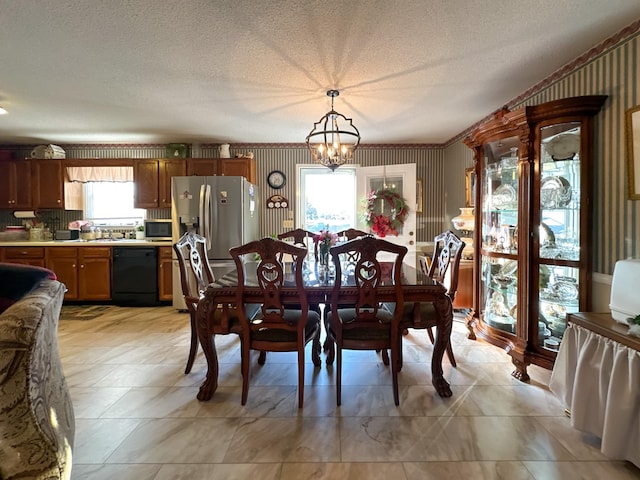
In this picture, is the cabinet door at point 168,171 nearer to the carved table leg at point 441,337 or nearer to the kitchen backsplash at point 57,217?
the kitchen backsplash at point 57,217

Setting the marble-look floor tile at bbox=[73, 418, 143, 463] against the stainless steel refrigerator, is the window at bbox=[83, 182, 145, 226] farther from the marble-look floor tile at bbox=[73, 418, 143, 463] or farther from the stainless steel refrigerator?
the marble-look floor tile at bbox=[73, 418, 143, 463]

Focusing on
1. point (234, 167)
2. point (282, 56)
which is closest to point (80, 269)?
point (234, 167)

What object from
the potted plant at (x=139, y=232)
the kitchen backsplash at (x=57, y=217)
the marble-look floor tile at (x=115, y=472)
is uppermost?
the kitchen backsplash at (x=57, y=217)

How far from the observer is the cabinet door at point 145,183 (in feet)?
15.8

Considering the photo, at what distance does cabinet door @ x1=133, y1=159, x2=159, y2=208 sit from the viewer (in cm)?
482

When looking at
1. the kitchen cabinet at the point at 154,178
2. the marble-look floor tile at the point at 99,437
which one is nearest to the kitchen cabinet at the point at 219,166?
the kitchen cabinet at the point at 154,178

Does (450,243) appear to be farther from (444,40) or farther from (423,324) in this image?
(444,40)

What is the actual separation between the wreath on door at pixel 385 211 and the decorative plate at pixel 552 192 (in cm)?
209

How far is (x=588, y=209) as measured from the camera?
229 cm

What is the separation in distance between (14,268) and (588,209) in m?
3.22

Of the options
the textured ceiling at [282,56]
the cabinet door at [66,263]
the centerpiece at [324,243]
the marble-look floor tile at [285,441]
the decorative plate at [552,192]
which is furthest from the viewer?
the cabinet door at [66,263]

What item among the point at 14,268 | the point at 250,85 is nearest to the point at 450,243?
the point at 250,85

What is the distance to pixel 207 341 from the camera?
2.18m

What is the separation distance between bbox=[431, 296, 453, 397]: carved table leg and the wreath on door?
241cm
